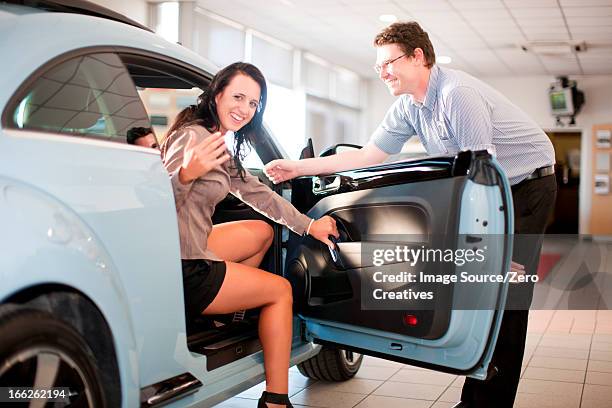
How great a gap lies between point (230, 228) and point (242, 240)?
58 mm

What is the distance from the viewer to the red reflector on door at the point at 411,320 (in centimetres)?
234

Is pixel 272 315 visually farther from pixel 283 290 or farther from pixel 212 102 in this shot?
pixel 212 102

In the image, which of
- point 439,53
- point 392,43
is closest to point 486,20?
point 439,53

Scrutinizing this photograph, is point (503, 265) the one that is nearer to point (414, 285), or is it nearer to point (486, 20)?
point (414, 285)

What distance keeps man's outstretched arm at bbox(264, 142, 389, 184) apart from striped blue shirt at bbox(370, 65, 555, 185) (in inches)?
11.5

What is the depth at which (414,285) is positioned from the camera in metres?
2.33

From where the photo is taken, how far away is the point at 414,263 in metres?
2.34

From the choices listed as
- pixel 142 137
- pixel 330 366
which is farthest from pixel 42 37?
pixel 330 366

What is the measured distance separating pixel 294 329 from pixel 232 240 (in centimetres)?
43

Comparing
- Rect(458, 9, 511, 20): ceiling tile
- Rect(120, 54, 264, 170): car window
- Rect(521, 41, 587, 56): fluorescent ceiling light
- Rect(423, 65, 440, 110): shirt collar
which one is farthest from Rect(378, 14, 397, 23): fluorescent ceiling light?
Rect(423, 65, 440, 110): shirt collar

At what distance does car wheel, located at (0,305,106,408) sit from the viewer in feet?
5.07

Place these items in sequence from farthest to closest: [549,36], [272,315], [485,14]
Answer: [549,36], [485,14], [272,315]

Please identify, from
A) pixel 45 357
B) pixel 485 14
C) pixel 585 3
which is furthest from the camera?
pixel 485 14

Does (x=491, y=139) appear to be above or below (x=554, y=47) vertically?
below
